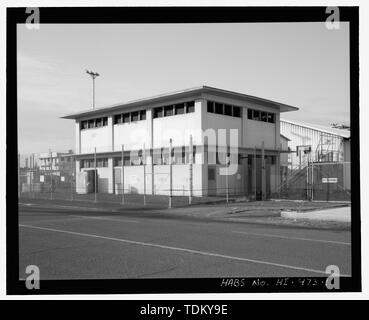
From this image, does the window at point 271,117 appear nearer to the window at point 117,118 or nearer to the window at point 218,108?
the window at point 218,108

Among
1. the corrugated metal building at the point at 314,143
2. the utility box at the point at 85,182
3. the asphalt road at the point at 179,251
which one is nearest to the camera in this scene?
the asphalt road at the point at 179,251

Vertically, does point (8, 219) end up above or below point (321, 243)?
above

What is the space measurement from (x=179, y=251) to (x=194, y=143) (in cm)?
2005

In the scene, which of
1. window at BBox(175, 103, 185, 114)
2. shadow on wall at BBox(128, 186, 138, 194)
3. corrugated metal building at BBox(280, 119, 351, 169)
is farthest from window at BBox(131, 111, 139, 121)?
corrugated metal building at BBox(280, 119, 351, 169)

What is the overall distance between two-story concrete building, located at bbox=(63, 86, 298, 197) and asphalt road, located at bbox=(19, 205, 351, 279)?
1474 centimetres

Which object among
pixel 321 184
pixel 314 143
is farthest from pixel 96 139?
pixel 321 184

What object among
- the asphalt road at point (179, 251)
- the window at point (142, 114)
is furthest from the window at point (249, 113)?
the asphalt road at point (179, 251)

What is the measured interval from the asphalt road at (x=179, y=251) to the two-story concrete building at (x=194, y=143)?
14.7 metres

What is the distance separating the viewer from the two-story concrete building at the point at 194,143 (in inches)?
1117

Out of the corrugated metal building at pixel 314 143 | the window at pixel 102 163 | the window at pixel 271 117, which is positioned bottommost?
the window at pixel 102 163

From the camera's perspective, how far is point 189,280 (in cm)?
508

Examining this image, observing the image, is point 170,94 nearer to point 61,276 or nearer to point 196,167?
point 196,167

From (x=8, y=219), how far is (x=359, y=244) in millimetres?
4090
